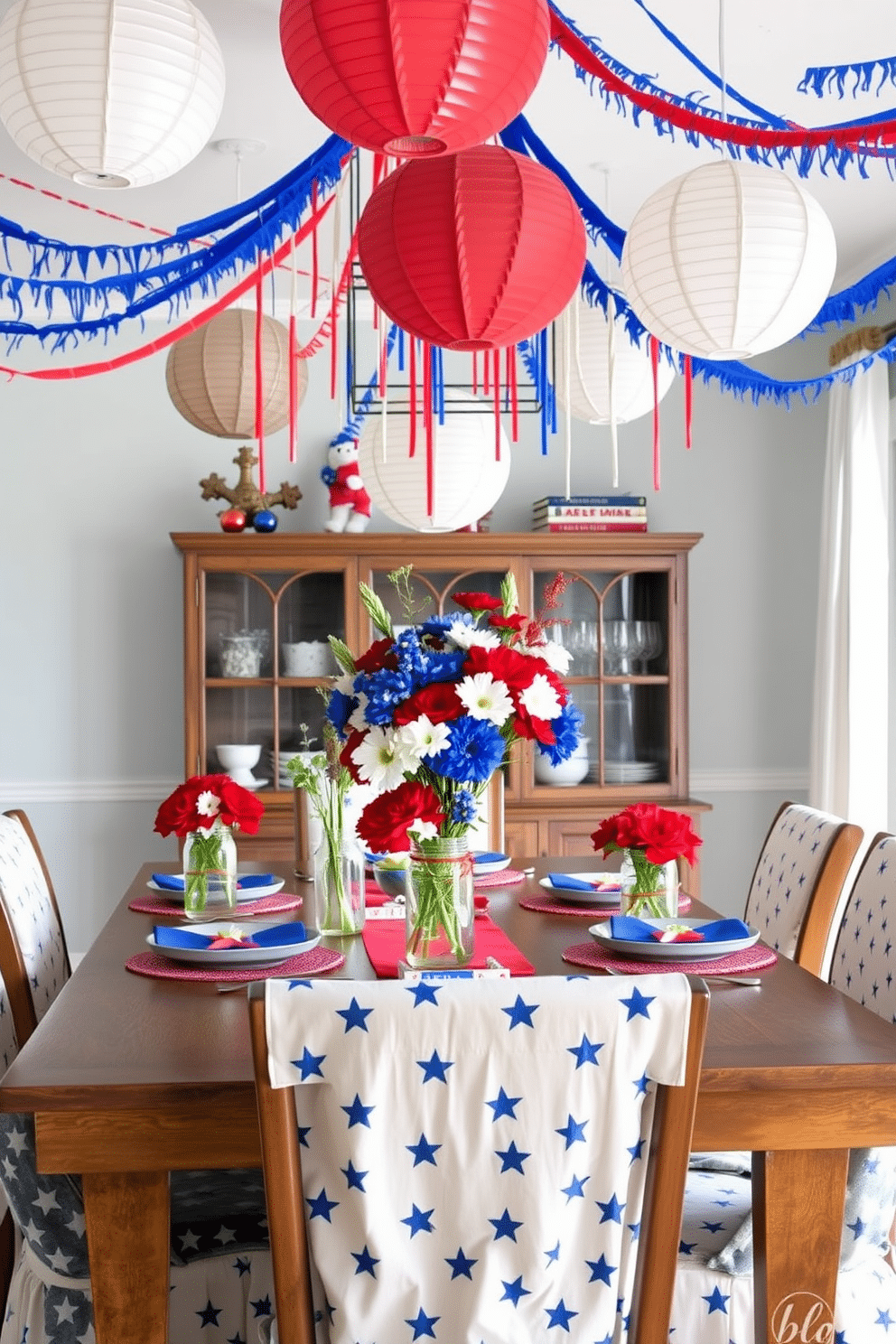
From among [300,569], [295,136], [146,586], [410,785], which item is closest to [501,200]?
[410,785]

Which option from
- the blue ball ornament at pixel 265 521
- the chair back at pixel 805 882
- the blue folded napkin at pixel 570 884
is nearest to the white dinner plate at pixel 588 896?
the blue folded napkin at pixel 570 884

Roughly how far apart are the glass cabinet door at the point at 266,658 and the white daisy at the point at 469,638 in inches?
103

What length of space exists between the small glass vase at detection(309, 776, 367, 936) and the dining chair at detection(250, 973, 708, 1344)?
2.91 feet

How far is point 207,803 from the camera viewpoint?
2.14m

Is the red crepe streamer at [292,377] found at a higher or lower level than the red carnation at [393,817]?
higher

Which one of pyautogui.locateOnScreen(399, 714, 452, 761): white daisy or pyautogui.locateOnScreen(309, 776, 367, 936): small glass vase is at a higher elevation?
pyautogui.locateOnScreen(399, 714, 452, 761): white daisy

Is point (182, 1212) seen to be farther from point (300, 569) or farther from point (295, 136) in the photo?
point (300, 569)

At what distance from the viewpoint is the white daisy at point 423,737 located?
1641 millimetres

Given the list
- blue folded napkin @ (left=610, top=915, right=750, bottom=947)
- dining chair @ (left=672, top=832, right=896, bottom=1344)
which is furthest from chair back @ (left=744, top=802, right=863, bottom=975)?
dining chair @ (left=672, top=832, right=896, bottom=1344)

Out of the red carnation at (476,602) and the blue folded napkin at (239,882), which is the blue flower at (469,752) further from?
the blue folded napkin at (239,882)

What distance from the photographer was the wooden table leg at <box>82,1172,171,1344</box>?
140 centimetres

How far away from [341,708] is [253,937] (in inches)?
16.3

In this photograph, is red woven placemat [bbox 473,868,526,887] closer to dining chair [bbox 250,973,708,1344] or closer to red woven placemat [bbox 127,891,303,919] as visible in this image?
red woven placemat [bbox 127,891,303,919]

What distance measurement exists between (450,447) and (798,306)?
39.5 inches
